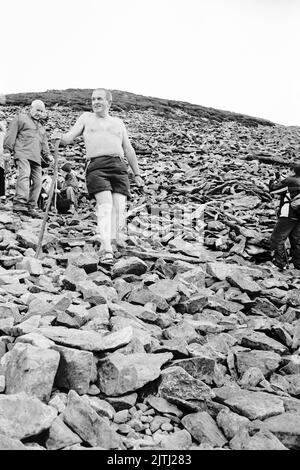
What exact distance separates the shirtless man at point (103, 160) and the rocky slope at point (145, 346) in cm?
59

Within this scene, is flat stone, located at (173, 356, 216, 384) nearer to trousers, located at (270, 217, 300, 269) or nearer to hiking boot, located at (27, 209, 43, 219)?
trousers, located at (270, 217, 300, 269)

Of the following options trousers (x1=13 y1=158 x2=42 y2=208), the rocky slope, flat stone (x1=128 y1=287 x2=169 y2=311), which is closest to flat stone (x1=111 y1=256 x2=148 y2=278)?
the rocky slope

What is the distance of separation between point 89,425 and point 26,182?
687 cm

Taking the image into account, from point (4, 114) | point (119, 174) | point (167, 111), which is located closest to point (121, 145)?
point (119, 174)

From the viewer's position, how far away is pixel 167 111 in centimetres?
4359

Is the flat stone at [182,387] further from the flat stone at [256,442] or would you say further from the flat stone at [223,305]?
the flat stone at [223,305]

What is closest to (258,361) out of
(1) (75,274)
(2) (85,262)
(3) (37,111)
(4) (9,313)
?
(4) (9,313)

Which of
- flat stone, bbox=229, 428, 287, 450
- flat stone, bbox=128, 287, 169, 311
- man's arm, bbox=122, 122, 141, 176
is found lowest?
flat stone, bbox=128, 287, 169, 311

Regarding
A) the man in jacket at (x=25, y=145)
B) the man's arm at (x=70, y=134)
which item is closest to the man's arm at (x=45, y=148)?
the man in jacket at (x=25, y=145)

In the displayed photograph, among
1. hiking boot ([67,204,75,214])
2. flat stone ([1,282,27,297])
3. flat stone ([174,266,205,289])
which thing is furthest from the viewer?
hiking boot ([67,204,75,214])

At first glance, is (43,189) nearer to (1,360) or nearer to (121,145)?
(121,145)

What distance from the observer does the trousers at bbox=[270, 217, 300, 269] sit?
739 centimetres

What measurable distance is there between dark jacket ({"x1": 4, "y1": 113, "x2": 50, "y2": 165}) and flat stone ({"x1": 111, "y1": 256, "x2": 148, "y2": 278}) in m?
4.18
